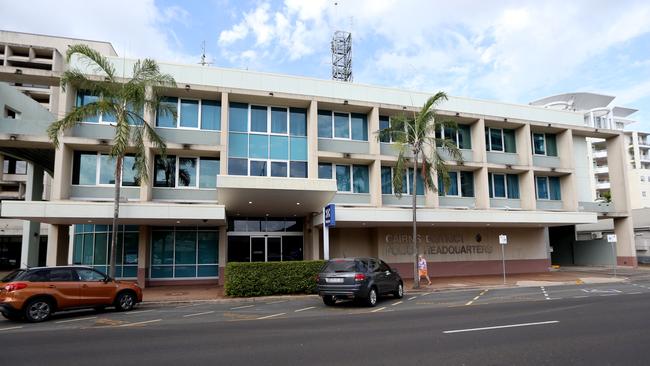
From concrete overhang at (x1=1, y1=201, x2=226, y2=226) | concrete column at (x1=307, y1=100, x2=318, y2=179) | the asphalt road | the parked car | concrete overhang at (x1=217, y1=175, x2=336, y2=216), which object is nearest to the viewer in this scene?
the asphalt road

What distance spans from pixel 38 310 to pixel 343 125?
17868mm

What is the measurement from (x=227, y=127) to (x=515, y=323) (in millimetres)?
16904

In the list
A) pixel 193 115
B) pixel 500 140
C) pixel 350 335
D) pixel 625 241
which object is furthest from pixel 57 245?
pixel 625 241

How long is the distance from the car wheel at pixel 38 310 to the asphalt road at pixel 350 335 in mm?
322

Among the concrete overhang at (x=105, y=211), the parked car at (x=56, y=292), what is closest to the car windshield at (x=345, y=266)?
the parked car at (x=56, y=292)

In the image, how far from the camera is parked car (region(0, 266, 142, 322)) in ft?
41.8

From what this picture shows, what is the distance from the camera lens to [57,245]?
2305cm

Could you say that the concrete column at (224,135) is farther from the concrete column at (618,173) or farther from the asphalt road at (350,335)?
the concrete column at (618,173)

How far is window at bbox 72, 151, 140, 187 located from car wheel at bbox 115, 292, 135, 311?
8.54 metres

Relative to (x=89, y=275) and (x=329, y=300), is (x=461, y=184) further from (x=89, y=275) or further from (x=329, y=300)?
(x=89, y=275)

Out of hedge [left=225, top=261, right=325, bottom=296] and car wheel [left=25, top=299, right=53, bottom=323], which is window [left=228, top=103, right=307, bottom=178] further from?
car wheel [left=25, top=299, right=53, bottom=323]

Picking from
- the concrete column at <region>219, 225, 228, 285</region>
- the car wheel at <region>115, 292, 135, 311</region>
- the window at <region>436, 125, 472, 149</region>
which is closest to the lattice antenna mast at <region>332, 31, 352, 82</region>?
the window at <region>436, 125, 472, 149</region>

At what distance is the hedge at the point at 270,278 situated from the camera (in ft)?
60.9

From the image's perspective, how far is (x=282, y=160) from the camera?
24766 mm
